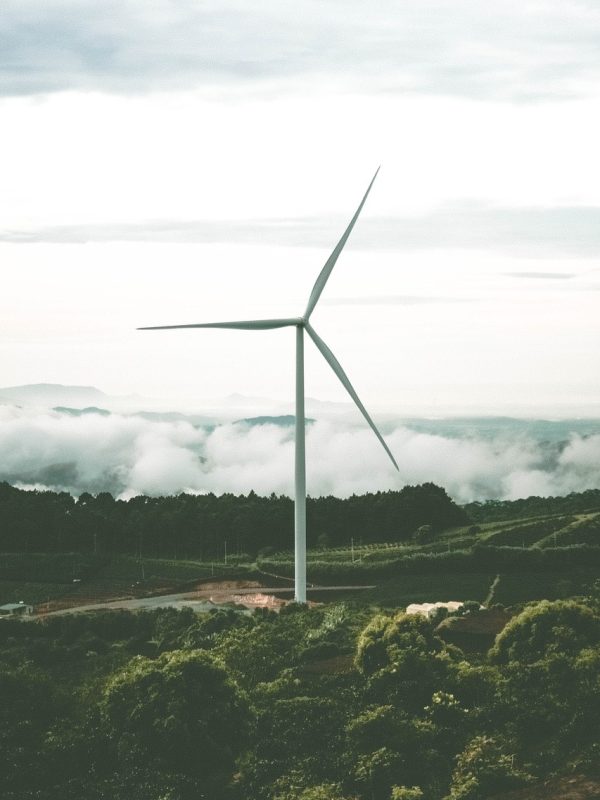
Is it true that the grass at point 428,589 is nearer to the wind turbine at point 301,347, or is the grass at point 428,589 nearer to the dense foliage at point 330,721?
the wind turbine at point 301,347

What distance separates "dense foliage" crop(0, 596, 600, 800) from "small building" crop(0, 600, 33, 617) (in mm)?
40101

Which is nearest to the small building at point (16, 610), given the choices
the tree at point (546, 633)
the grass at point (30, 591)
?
the grass at point (30, 591)

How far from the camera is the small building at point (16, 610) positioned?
89.2 metres

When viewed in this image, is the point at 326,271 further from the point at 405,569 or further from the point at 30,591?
the point at 30,591

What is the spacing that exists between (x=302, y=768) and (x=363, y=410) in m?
27.0

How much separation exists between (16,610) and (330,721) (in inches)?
2254

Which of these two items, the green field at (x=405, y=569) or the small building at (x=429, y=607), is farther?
the green field at (x=405, y=569)

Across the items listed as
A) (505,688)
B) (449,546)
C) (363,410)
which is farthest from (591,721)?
(449,546)

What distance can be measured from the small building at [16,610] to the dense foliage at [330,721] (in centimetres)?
4010

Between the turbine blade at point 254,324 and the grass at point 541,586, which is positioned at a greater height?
the turbine blade at point 254,324

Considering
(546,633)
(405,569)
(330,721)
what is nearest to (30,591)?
(405,569)

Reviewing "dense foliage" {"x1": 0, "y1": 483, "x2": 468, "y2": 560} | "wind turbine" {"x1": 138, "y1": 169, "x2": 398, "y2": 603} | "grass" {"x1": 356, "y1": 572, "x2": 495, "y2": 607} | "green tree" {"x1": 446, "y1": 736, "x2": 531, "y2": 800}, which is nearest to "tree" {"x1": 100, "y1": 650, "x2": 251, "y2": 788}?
"green tree" {"x1": 446, "y1": 736, "x2": 531, "y2": 800}

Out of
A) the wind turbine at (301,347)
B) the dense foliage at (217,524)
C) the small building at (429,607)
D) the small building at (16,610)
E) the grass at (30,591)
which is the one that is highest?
the wind turbine at (301,347)

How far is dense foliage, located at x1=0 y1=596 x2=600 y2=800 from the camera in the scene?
35594 millimetres
